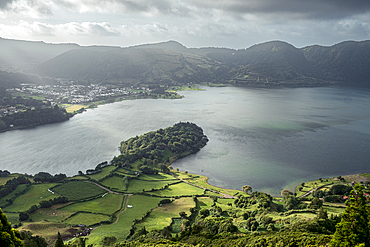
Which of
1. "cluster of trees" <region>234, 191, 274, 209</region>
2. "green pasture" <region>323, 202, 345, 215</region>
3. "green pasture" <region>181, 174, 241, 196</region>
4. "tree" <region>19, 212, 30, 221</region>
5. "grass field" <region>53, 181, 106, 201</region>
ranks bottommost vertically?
"green pasture" <region>181, 174, 241, 196</region>

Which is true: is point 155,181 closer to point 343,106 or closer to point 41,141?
point 41,141

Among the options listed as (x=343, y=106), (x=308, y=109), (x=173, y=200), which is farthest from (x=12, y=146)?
(x=343, y=106)

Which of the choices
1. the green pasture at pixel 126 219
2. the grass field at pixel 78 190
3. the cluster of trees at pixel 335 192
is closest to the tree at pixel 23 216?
the grass field at pixel 78 190

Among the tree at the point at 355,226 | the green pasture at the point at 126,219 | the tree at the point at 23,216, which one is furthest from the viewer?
the tree at the point at 23,216

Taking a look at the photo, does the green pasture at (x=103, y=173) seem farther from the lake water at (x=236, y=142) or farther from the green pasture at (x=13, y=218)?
the green pasture at (x=13, y=218)

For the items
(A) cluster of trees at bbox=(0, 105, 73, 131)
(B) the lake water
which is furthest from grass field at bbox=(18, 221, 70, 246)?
(A) cluster of trees at bbox=(0, 105, 73, 131)

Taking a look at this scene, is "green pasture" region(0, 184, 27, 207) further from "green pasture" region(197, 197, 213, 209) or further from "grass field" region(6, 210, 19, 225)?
"green pasture" region(197, 197, 213, 209)

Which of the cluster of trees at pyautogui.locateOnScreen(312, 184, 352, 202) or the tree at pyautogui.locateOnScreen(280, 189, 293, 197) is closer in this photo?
the cluster of trees at pyautogui.locateOnScreen(312, 184, 352, 202)
